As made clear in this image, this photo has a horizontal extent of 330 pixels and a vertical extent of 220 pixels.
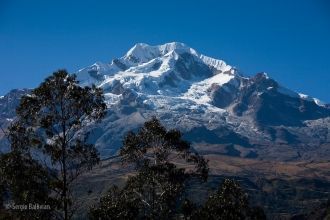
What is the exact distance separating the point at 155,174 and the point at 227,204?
37.5 ft

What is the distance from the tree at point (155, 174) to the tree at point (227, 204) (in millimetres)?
3629

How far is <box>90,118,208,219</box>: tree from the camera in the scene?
7844 cm

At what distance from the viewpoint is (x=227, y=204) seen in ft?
270

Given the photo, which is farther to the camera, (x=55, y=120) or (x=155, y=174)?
(x=155, y=174)

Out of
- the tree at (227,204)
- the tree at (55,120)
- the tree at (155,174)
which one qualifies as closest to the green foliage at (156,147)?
the tree at (155,174)

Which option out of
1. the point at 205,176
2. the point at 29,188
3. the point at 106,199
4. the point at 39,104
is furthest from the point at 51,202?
the point at 205,176

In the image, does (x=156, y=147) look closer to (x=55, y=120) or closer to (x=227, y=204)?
(x=227, y=204)

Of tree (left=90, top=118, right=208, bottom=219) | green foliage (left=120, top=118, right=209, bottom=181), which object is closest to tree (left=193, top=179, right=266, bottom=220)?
tree (left=90, top=118, right=208, bottom=219)

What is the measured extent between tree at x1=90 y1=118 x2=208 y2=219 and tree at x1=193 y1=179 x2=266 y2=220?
3.63 m

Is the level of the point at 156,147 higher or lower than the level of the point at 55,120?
lower

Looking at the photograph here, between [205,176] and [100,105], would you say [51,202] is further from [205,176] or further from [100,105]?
[205,176]

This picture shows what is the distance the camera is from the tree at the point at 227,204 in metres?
81.0

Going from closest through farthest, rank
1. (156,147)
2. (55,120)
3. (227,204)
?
(55,120) → (227,204) → (156,147)

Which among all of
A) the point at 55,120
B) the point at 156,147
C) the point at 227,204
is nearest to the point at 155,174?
the point at 156,147
